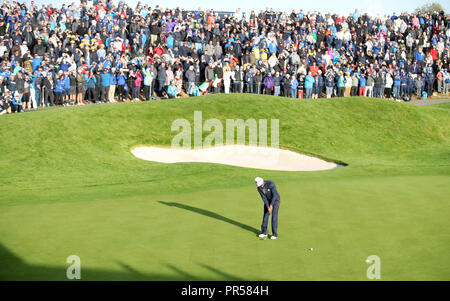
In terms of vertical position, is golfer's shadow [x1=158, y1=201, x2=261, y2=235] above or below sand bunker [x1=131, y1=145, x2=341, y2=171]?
above

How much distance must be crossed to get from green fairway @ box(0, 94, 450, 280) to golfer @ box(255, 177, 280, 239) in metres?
0.38

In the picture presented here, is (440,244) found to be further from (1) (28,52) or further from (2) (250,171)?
(1) (28,52)

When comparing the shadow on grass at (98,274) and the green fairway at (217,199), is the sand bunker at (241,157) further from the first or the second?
the shadow on grass at (98,274)

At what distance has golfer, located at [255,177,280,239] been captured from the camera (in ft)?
52.6

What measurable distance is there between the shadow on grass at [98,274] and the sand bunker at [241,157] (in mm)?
15781

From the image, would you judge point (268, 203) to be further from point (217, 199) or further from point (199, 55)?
point (199, 55)

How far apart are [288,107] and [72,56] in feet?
44.8

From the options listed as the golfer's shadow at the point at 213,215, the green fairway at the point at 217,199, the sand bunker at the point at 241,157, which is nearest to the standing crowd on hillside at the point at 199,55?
the green fairway at the point at 217,199

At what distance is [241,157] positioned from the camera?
30484 mm

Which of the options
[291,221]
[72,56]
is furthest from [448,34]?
[291,221]

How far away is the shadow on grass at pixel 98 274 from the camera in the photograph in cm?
1310

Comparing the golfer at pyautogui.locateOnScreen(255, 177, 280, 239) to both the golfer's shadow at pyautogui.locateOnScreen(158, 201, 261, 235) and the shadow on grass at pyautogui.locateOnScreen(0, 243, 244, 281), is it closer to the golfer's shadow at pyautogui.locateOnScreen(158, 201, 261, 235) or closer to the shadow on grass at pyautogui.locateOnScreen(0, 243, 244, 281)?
the golfer's shadow at pyautogui.locateOnScreen(158, 201, 261, 235)

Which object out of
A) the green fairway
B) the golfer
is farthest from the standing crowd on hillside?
the golfer
